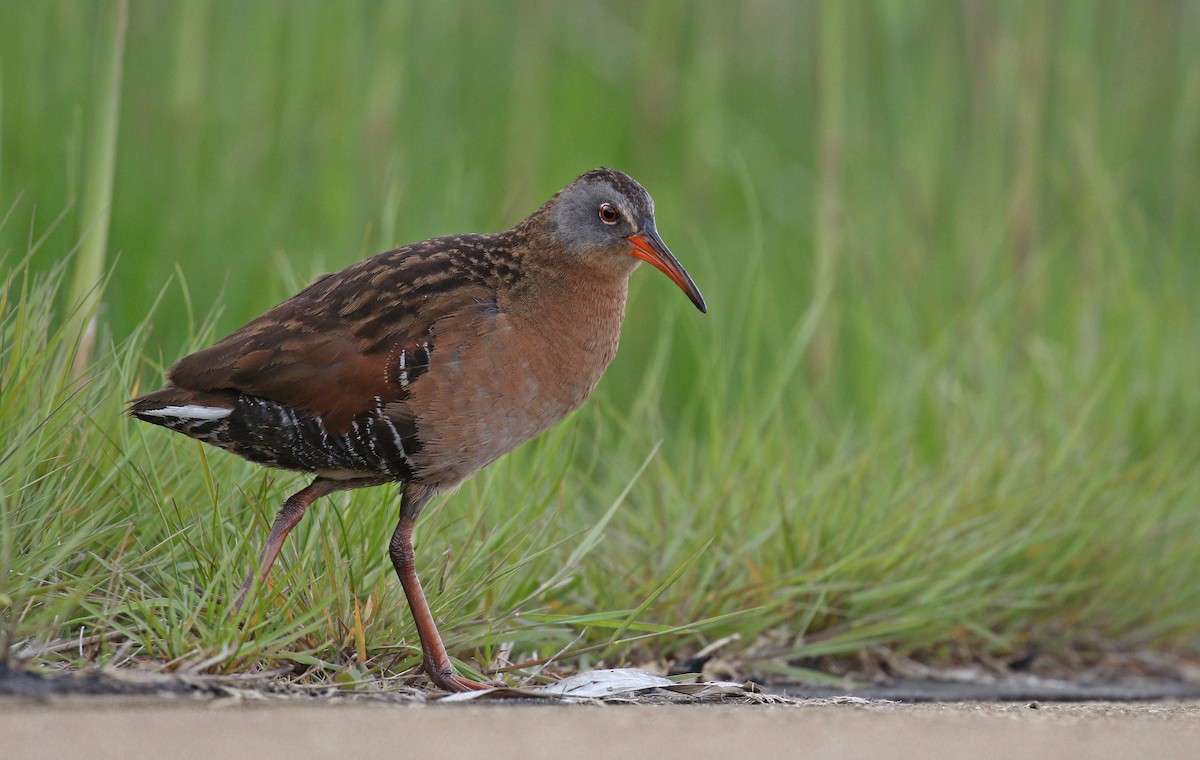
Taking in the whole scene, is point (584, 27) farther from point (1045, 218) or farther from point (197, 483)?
point (197, 483)

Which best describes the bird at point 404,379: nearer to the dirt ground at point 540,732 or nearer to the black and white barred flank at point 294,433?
the black and white barred flank at point 294,433

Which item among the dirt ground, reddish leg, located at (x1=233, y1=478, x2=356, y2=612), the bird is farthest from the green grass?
the dirt ground

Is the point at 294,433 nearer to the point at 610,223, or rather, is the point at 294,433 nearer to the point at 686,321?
the point at 610,223

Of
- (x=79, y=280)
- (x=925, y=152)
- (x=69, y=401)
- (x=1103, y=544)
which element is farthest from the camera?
(x=925, y=152)

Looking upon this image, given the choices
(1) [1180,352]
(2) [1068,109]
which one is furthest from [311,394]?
(2) [1068,109]

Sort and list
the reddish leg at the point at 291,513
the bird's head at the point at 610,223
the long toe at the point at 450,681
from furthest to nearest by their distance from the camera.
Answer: the bird's head at the point at 610,223, the reddish leg at the point at 291,513, the long toe at the point at 450,681

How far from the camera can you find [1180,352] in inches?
229

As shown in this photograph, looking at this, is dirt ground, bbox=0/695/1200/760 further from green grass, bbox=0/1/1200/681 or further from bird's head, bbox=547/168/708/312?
bird's head, bbox=547/168/708/312

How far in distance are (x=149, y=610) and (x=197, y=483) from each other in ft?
2.44

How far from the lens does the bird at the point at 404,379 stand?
3.19 m

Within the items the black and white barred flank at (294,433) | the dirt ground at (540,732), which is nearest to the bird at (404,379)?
the black and white barred flank at (294,433)

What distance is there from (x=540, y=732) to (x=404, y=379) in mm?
1195

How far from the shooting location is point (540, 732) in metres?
2.20

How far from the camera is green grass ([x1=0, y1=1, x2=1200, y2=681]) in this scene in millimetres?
3350
